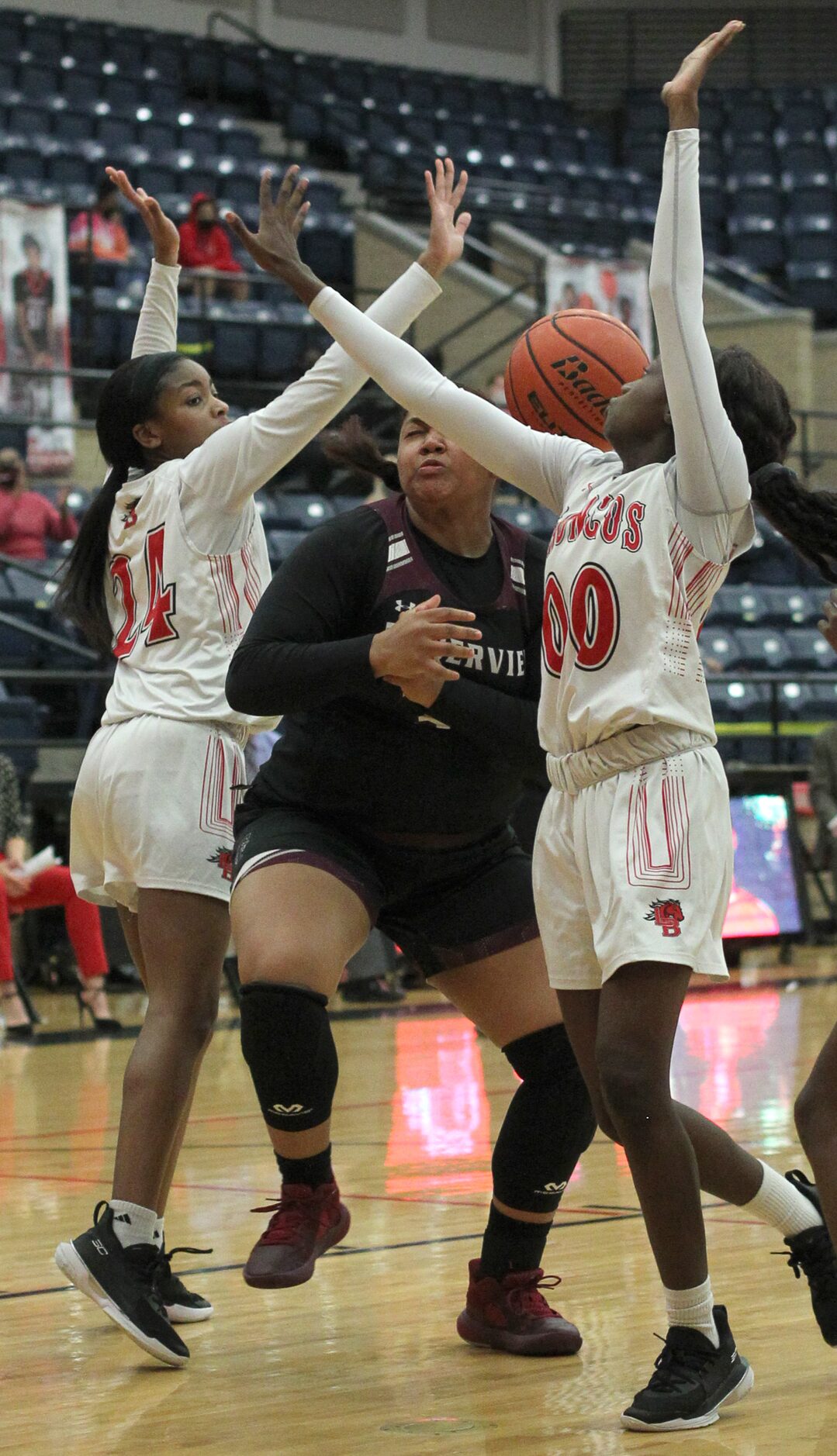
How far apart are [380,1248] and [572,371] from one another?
5.92 ft

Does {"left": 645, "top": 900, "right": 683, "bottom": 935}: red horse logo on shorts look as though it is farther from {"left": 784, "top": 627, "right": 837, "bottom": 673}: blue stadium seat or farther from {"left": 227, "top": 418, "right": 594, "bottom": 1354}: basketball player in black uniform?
{"left": 784, "top": 627, "right": 837, "bottom": 673}: blue stadium seat

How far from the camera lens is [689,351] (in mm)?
2568

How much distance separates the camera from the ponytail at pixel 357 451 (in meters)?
3.39

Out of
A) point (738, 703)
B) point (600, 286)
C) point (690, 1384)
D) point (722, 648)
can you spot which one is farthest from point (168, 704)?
point (600, 286)

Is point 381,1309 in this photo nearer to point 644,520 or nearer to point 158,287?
point 644,520

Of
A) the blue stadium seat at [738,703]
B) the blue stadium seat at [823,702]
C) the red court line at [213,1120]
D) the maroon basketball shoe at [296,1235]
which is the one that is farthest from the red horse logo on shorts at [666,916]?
the blue stadium seat at [823,702]

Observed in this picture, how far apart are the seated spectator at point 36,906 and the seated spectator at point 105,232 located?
5.91m

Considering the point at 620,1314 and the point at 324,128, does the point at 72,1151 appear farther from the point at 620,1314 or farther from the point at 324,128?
the point at 324,128

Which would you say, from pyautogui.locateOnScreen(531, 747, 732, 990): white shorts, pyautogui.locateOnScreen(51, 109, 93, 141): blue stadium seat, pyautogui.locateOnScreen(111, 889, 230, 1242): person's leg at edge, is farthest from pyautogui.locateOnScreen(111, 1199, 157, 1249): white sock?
pyautogui.locateOnScreen(51, 109, 93, 141): blue stadium seat

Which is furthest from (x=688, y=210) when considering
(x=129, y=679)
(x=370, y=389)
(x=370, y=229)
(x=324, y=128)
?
(x=324, y=128)

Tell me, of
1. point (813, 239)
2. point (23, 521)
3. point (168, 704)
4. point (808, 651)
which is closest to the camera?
point (168, 704)

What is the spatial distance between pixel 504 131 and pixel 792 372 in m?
4.59

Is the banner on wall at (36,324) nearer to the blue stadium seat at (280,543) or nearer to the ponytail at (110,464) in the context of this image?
the blue stadium seat at (280,543)

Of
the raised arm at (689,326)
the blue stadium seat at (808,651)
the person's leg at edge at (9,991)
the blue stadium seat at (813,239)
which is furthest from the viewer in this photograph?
the blue stadium seat at (813,239)
